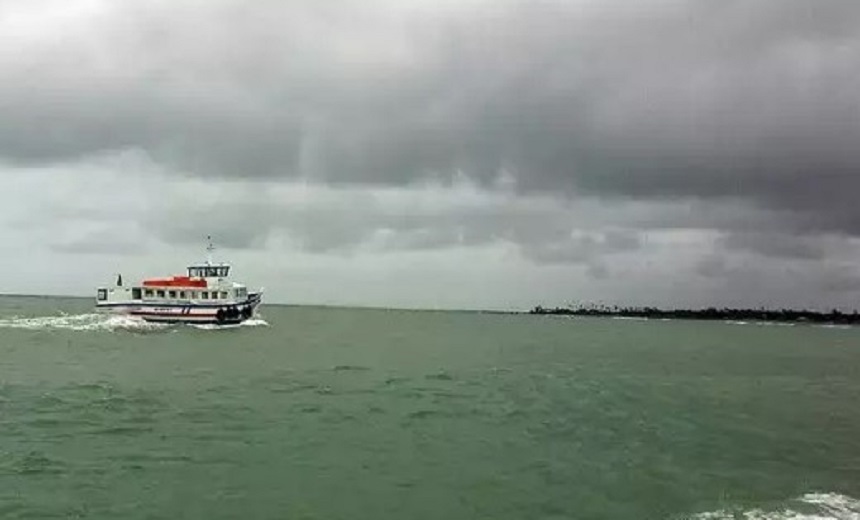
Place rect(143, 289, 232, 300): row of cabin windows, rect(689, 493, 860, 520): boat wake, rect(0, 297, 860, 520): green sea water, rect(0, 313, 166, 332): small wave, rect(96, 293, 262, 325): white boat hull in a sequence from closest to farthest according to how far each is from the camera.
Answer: rect(689, 493, 860, 520): boat wake
rect(0, 297, 860, 520): green sea water
rect(0, 313, 166, 332): small wave
rect(143, 289, 232, 300): row of cabin windows
rect(96, 293, 262, 325): white boat hull

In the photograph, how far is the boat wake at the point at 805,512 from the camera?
22.0 meters

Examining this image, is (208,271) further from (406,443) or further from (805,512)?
(805,512)

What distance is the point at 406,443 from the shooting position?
3177 cm

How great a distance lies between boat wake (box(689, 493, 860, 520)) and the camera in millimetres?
22031

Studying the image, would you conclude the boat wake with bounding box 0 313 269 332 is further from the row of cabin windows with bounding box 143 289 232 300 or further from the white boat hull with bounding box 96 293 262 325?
the row of cabin windows with bounding box 143 289 232 300

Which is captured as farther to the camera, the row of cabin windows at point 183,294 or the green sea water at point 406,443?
the row of cabin windows at point 183,294

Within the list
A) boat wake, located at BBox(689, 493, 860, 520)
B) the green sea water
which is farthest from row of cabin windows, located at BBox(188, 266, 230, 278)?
boat wake, located at BBox(689, 493, 860, 520)

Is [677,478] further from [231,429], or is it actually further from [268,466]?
[231,429]

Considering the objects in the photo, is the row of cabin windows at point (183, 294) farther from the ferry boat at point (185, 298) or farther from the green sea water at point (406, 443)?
the green sea water at point (406, 443)

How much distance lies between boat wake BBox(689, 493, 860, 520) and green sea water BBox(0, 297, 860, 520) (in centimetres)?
→ 11

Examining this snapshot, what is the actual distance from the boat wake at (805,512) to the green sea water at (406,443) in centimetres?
A: 11

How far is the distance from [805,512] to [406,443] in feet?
44.4

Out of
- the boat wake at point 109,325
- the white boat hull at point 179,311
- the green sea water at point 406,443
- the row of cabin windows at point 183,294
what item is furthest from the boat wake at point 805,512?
the row of cabin windows at point 183,294

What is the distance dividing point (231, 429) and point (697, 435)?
58.6ft
